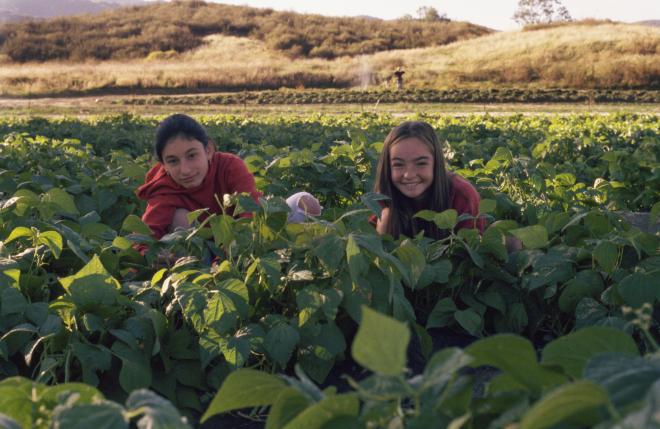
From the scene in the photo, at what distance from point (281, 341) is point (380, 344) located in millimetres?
1338

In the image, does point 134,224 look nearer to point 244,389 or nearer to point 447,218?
point 447,218

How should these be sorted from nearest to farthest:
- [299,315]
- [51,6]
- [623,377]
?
[623,377] < [299,315] < [51,6]

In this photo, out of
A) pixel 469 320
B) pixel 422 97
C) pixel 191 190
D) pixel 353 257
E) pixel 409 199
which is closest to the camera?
pixel 353 257

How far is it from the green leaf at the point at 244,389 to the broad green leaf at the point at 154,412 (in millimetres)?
146

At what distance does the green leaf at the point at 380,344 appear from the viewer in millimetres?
820

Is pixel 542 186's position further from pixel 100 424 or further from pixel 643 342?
pixel 100 424

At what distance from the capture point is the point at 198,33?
5066 cm

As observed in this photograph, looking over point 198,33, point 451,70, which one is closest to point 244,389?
point 451,70

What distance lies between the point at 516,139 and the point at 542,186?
234 cm

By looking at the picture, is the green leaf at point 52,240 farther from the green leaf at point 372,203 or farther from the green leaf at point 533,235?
the green leaf at point 533,235

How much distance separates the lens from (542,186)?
471cm

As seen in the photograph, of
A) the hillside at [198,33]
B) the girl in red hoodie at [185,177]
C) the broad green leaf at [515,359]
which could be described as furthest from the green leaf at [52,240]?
the hillside at [198,33]

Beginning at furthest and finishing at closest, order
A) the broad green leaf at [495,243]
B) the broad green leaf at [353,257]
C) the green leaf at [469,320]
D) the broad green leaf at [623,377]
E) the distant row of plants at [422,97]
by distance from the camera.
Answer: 1. the distant row of plants at [422,97]
2. the broad green leaf at [495,243]
3. the green leaf at [469,320]
4. the broad green leaf at [353,257]
5. the broad green leaf at [623,377]

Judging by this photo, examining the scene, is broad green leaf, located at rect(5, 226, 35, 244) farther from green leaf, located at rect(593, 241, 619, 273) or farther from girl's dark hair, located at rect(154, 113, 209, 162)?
green leaf, located at rect(593, 241, 619, 273)
